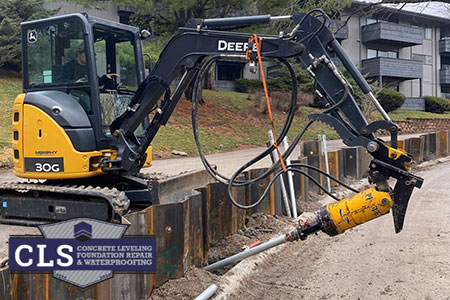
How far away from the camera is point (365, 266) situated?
5930mm

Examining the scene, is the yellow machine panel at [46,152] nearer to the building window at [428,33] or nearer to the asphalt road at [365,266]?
the asphalt road at [365,266]

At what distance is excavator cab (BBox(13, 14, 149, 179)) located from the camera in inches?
263


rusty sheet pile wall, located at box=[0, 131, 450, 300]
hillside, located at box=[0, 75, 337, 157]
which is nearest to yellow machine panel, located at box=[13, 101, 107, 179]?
rusty sheet pile wall, located at box=[0, 131, 450, 300]

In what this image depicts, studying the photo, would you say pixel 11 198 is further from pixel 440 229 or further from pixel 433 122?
pixel 433 122

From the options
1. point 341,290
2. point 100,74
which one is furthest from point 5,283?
point 100,74

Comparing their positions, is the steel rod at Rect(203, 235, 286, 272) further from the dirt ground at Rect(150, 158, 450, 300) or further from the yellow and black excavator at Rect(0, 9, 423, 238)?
the yellow and black excavator at Rect(0, 9, 423, 238)

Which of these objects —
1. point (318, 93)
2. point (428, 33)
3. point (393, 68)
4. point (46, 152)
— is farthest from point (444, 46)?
point (46, 152)

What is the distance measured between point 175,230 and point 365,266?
2541 millimetres

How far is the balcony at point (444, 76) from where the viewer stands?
41.9 metres

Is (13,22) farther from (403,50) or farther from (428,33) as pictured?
(428,33)

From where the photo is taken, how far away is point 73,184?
7332 mm

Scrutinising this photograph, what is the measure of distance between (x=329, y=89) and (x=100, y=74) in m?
3.75

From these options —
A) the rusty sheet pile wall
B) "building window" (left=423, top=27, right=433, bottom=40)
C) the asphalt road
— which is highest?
"building window" (left=423, top=27, right=433, bottom=40)

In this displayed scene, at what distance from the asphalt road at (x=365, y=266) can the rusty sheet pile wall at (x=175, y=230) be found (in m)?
0.76
